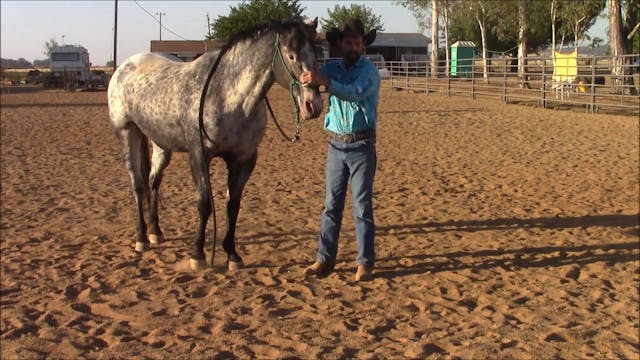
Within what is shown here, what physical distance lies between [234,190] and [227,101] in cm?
71

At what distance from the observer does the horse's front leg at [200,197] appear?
14.5 feet

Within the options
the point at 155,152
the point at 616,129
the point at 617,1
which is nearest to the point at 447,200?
the point at 155,152

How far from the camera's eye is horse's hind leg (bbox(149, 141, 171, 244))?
539 centimetres

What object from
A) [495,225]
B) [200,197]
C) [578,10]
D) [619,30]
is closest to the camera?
[200,197]

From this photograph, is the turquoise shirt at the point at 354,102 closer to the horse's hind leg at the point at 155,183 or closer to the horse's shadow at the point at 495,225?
the horse's shadow at the point at 495,225

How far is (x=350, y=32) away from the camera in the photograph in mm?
4117

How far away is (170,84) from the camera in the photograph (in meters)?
4.72

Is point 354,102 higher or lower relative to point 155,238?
higher

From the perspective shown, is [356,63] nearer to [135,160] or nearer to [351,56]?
[351,56]

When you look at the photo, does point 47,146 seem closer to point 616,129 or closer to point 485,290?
point 485,290

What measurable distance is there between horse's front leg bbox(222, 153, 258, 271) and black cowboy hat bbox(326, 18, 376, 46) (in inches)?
41.0

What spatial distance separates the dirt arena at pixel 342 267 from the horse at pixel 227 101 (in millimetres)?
659

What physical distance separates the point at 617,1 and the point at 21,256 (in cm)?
2103

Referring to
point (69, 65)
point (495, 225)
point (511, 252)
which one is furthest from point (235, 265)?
point (69, 65)
